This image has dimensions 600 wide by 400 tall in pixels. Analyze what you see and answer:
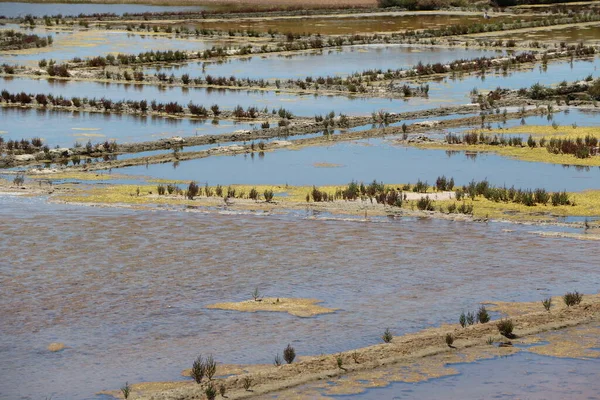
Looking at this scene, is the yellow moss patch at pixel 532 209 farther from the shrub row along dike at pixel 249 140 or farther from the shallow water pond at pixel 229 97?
the shallow water pond at pixel 229 97

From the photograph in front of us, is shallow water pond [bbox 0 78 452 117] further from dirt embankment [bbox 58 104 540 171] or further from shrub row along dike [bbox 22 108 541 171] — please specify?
dirt embankment [bbox 58 104 540 171]

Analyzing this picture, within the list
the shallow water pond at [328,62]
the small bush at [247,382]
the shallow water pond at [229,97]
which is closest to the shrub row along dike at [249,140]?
the shallow water pond at [229,97]

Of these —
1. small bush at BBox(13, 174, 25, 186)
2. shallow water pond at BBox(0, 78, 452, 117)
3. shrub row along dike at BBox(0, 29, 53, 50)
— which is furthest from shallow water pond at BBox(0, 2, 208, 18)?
small bush at BBox(13, 174, 25, 186)

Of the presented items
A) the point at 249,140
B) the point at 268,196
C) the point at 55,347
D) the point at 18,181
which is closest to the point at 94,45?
the point at 249,140

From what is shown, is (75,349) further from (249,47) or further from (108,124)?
(249,47)

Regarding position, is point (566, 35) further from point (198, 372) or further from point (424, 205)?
point (198, 372)

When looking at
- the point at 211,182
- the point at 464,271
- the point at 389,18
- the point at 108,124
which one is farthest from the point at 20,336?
the point at 389,18
